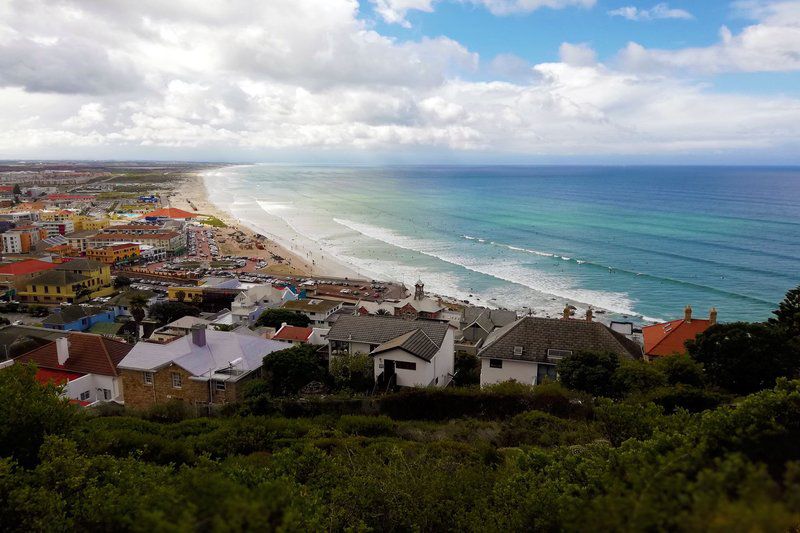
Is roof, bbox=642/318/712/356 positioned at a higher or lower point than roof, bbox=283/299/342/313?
higher

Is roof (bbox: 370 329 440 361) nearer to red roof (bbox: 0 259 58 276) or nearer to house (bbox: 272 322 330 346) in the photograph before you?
house (bbox: 272 322 330 346)

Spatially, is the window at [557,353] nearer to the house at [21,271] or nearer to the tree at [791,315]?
the tree at [791,315]

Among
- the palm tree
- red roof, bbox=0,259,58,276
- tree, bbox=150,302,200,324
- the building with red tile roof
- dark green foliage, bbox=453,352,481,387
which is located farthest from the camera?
red roof, bbox=0,259,58,276

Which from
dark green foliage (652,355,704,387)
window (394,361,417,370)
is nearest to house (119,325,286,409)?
window (394,361,417,370)

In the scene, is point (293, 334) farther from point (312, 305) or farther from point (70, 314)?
point (70, 314)

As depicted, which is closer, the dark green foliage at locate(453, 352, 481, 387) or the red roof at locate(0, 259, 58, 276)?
the dark green foliage at locate(453, 352, 481, 387)

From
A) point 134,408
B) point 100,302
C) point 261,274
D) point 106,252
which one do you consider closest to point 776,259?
point 261,274

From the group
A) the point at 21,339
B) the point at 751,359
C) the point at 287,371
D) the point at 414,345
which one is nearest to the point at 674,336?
the point at 751,359
